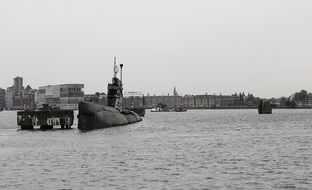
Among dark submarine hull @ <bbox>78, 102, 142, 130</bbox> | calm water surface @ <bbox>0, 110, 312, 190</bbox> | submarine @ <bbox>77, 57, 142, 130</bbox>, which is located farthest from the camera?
submarine @ <bbox>77, 57, 142, 130</bbox>

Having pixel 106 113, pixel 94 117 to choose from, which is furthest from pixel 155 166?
pixel 106 113

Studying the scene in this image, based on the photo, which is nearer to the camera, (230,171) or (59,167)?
(230,171)

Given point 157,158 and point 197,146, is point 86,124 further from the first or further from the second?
point 157,158

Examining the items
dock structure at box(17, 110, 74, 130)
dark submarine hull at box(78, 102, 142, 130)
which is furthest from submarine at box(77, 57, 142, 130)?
dock structure at box(17, 110, 74, 130)

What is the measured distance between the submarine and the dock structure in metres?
5.88

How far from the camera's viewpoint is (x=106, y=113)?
96.4m

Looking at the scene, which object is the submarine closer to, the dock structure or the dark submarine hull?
the dark submarine hull

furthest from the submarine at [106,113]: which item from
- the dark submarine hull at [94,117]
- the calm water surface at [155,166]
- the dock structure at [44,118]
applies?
the calm water surface at [155,166]

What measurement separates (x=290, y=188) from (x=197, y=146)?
27681 millimetres

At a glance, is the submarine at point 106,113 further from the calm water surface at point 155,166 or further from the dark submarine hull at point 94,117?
the calm water surface at point 155,166

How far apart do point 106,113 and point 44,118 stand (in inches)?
438

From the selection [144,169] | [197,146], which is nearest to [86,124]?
[197,146]

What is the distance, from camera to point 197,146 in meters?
58.2

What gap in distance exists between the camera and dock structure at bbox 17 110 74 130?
9106 centimetres
